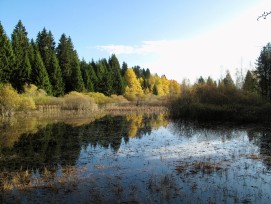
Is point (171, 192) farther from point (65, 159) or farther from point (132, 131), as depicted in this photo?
point (132, 131)

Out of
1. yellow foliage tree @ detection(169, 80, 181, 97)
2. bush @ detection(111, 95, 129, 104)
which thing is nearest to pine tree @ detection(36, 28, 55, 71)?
bush @ detection(111, 95, 129, 104)

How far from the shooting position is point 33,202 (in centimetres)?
734

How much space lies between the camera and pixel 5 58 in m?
41.3

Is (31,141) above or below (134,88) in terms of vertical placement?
below

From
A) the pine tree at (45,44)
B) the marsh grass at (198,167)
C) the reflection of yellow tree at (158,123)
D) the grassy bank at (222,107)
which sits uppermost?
the pine tree at (45,44)

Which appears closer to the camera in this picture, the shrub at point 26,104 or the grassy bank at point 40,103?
the grassy bank at point 40,103

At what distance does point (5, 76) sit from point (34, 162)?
33.7 m

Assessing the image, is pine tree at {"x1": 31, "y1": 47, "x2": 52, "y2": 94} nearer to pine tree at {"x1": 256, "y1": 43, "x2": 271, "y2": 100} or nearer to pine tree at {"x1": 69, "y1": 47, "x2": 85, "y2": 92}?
pine tree at {"x1": 69, "y1": 47, "x2": 85, "y2": 92}

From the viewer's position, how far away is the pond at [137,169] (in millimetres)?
7758

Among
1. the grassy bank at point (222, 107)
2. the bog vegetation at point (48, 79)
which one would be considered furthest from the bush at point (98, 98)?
the grassy bank at point (222, 107)

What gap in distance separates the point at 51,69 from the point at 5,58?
897 centimetres

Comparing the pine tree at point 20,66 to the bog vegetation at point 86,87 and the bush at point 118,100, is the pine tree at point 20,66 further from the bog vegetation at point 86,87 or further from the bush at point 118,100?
the bush at point 118,100

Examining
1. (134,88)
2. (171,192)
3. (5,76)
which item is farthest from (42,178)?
(134,88)

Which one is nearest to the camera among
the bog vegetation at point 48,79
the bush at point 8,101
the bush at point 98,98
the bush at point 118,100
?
the bush at point 8,101
